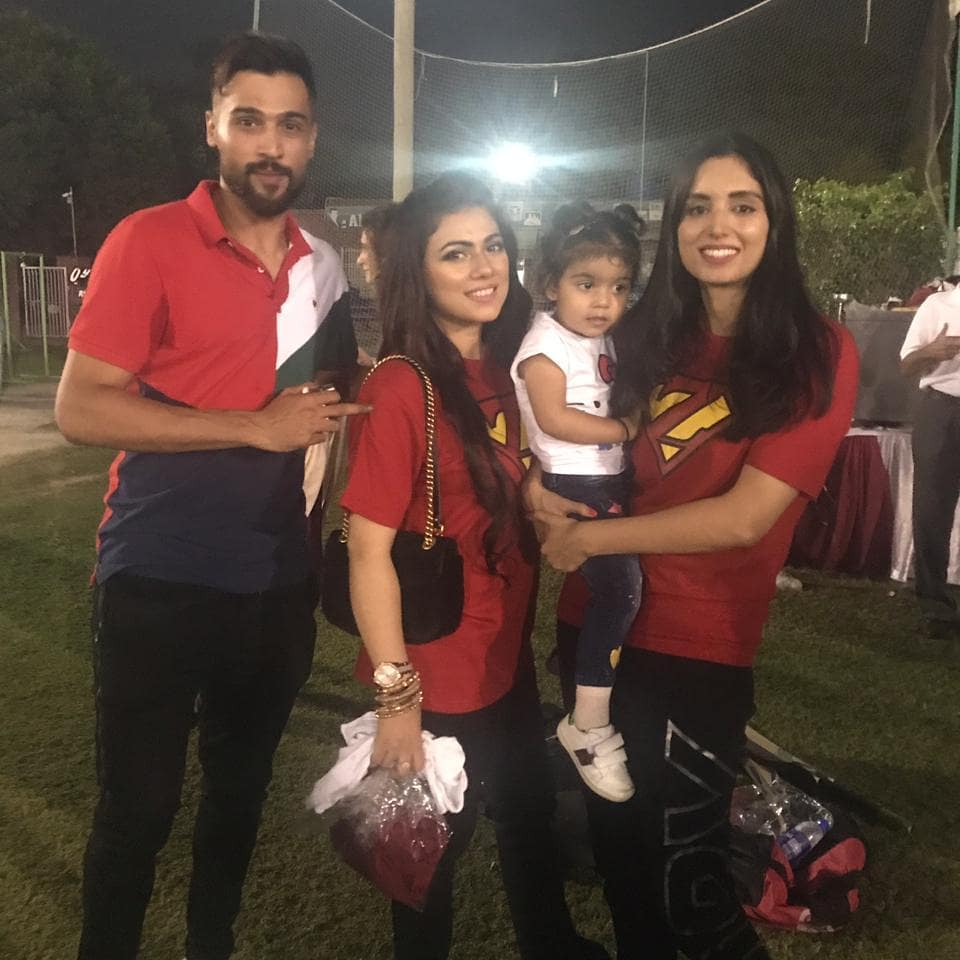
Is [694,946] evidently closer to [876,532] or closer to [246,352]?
[246,352]

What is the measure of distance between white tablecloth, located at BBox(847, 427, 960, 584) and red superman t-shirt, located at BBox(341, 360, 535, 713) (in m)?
4.20

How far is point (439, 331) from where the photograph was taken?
1842 mm

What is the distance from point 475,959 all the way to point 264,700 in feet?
3.23

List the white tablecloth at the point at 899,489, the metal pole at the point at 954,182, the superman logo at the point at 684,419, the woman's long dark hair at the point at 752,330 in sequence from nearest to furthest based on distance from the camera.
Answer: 1. the woman's long dark hair at the point at 752,330
2. the superman logo at the point at 684,419
3. the white tablecloth at the point at 899,489
4. the metal pole at the point at 954,182

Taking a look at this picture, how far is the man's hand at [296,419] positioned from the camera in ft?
5.82

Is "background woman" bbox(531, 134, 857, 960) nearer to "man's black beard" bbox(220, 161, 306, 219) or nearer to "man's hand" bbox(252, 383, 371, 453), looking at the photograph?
"man's hand" bbox(252, 383, 371, 453)

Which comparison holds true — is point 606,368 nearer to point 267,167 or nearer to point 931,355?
point 267,167

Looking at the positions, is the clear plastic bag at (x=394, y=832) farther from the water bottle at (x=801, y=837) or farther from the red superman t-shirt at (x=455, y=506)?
the water bottle at (x=801, y=837)

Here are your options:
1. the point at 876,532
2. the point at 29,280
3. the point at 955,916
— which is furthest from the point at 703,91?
the point at 955,916

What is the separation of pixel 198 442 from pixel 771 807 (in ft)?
6.76

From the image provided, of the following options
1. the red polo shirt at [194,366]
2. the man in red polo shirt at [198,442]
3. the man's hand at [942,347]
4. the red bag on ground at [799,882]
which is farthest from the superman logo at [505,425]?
the man's hand at [942,347]

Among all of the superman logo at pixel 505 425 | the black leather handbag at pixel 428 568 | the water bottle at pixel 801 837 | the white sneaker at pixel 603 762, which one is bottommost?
the water bottle at pixel 801 837

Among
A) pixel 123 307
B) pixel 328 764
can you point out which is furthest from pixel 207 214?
pixel 328 764

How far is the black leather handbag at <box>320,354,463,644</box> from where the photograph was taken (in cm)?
172
